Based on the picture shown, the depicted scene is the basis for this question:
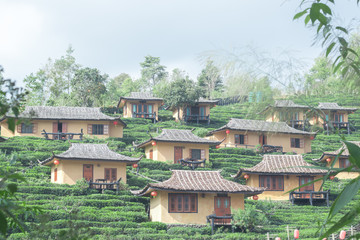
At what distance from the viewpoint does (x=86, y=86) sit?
55062mm

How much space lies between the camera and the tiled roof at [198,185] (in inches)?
1072

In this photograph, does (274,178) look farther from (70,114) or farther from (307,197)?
(70,114)

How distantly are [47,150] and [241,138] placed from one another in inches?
608

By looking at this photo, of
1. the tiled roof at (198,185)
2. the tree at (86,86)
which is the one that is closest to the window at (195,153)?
the tiled roof at (198,185)

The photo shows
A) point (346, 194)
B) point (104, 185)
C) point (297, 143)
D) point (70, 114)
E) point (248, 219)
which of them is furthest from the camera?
point (297, 143)

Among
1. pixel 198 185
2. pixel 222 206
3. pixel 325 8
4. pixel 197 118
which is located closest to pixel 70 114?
pixel 197 118

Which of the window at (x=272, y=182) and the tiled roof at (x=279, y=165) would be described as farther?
the window at (x=272, y=182)

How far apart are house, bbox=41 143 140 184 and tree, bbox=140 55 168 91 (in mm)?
43202

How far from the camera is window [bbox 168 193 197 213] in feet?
91.3

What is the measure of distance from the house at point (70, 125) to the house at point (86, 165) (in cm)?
925

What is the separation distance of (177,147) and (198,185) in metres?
10.9

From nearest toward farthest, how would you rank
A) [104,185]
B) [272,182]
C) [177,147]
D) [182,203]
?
[182,203] < [104,185] < [272,182] < [177,147]

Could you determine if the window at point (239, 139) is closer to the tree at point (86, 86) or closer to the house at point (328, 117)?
the house at point (328, 117)

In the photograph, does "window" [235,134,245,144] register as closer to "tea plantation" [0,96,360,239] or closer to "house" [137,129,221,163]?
"tea plantation" [0,96,360,239]
